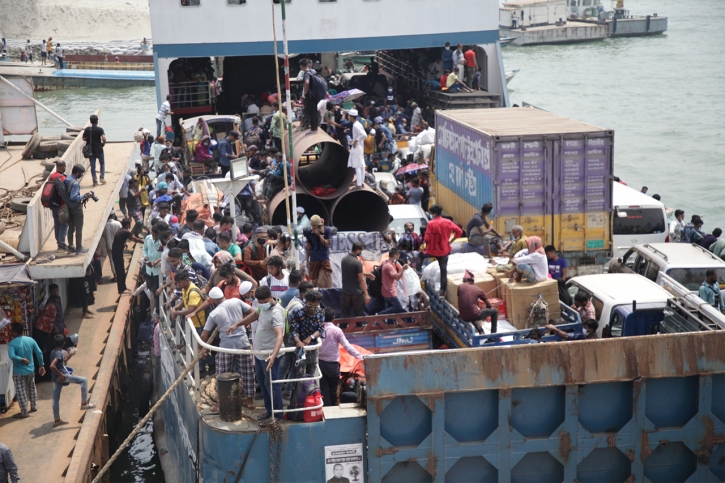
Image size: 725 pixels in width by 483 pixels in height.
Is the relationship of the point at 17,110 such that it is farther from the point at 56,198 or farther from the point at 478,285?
the point at 478,285

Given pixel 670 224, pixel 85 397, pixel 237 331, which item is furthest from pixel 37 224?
pixel 670 224

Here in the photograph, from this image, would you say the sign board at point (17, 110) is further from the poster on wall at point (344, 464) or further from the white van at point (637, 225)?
the poster on wall at point (344, 464)

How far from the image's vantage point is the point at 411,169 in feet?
66.7

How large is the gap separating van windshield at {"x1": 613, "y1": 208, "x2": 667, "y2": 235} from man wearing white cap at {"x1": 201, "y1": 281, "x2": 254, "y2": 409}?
341 inches

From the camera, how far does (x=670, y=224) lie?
1756cm

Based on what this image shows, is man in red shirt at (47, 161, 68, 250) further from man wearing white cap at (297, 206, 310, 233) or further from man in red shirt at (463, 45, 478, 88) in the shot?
man in red shirt at (463, 45, 478, 88)

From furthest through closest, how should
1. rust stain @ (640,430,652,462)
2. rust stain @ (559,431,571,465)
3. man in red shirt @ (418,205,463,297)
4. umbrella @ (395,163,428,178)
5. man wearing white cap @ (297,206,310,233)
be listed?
umbrella @ (395,163,428,178)
man wearing white cap @ (297,206,310,233)
man in red shirt @ (418,205,463,297)
rust stain @ (640,430,652,462)
rust stain @ (559,431,571,465)

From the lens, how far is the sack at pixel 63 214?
12312mm

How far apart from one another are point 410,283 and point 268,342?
11.3 feet

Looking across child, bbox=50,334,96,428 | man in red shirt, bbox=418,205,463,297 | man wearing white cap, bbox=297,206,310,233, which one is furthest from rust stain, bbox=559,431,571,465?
child, bbox=50,334,96,428

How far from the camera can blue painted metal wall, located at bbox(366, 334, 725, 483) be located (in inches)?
365

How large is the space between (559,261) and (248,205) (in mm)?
→ 6118

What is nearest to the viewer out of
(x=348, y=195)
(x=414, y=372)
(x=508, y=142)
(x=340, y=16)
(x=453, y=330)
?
(x=414, y=372)

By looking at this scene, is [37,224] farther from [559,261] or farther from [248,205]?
[559,261]
